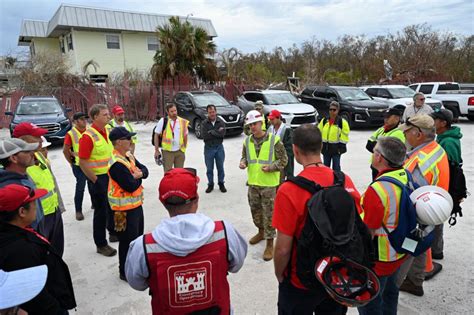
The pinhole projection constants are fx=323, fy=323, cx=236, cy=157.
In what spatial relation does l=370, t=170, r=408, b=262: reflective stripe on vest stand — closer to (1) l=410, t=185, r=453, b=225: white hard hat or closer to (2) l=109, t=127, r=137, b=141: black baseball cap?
(1) l=410, t=185, r=453, b=225: white hard hat

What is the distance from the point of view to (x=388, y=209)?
7.39 feet

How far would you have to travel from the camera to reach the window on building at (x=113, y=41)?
25734mm

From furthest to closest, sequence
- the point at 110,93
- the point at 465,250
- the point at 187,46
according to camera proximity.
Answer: the point at 187,46
the point at 110,93
the point at 465,250

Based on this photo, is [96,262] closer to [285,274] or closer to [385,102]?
[285,274]

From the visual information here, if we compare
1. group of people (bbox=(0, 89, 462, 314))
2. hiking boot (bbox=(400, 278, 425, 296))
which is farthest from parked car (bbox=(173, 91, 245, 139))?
hiking boot (bbox=(400, 278, 425, 296))

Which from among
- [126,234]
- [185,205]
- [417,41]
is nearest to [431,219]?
[185,205]

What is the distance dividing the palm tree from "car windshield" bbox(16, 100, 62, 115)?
8407mm

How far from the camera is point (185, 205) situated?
1.69m

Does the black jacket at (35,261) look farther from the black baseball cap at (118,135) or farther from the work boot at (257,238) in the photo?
the work boot at (257,238)

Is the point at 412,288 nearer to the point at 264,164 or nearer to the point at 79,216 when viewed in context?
the point at 264,164

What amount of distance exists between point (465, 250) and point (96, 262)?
4603mm

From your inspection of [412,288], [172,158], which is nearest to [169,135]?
[172,158]

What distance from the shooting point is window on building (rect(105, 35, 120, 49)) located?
2573 centimetres

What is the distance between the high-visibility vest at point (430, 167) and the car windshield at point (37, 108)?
12.1 meters
